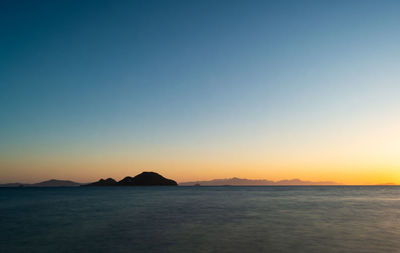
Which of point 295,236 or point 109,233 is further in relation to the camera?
point 109,233

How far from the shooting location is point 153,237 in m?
22.0

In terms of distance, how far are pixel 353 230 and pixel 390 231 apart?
331 cm

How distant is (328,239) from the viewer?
69.8 ft

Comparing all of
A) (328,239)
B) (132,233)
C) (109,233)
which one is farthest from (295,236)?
(109,233)

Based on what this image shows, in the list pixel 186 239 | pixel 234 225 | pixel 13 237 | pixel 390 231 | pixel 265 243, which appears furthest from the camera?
pixel 234 225

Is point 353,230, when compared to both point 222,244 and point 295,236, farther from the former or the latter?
point 222,244

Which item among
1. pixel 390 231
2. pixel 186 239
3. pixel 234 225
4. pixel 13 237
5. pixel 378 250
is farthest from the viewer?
pixel 234 225

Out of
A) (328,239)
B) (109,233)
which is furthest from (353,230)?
(109,233)

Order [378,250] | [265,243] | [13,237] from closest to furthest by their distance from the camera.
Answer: [378,250] < [265,243] < [13,237]

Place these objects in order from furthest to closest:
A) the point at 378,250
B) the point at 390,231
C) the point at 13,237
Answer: the point at 390,231 < the point at 13,237 < the point at 378,250

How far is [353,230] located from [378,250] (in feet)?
24.3

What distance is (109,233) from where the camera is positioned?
23.9m

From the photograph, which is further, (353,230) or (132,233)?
(353,230)

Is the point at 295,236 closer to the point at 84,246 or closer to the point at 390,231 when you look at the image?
the point at 390,231
